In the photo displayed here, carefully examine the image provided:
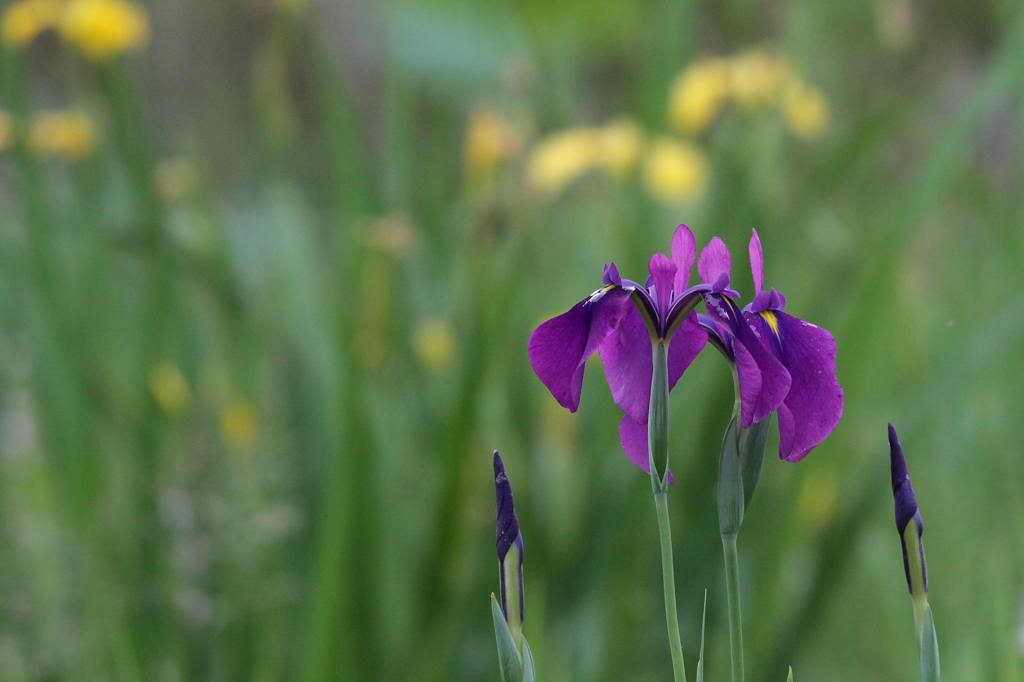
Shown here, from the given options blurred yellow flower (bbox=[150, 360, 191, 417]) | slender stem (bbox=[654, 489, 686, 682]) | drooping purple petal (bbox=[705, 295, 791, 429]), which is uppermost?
blurred yellow flower (bbox=[150, 360, 191, 417])

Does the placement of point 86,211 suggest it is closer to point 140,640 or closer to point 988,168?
point 140,640

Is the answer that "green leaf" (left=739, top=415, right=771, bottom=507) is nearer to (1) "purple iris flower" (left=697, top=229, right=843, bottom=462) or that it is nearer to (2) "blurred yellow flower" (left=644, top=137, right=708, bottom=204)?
(1) "purple iris flower" (left=697, top=229, right=843, bottom=462)

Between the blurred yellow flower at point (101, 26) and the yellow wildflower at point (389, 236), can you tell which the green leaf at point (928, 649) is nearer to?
the yellow wildflower at point (389, 236)

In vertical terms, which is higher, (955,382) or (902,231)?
(902,231)

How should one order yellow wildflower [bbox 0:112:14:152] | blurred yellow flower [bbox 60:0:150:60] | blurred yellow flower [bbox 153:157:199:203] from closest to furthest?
yellow wildflower [bbox 0:112:14:152] → blurred yellow flower [bbox 60:0:150:60] → blurred yellow flower [bbox 153:157:199:203]

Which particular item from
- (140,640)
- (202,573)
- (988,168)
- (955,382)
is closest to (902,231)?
(955,382)

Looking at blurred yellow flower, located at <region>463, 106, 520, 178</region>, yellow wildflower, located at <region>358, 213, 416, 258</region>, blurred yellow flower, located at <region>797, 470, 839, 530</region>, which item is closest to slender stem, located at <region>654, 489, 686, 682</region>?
blurred yellow flower, located at <region>797, 470, 839, 530</region>
